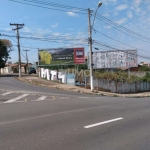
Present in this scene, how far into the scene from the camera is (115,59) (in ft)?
139

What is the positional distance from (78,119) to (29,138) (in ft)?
9.48

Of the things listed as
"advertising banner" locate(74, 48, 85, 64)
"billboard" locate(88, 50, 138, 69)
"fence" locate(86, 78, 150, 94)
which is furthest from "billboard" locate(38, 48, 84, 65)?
"fence" locate(86, 78, 150, 94)

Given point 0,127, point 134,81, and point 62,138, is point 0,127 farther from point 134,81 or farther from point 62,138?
point 134,81

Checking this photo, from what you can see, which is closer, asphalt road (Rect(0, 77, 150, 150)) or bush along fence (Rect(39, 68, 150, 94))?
asphalt road (Rect(0, 77, 150, 150))

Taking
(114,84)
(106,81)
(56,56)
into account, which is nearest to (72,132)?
(106,81)

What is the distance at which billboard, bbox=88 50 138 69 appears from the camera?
42094 mm

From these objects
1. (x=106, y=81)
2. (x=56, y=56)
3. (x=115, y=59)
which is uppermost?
(x=56, y=56)

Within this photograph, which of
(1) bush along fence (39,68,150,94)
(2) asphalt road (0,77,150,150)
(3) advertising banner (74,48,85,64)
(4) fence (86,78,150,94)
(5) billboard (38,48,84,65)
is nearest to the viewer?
(2) asphalt road (0,77,150,150)

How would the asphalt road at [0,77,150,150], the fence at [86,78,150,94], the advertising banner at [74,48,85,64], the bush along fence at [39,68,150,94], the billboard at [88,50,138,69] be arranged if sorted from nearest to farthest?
1. the asphalt road at [0,77,150,150]
2. the fence at [86,78,150,94]
3. the bush along fence at [39,68,150,94]
4. the advertising banner at [74,48,85,64]
5. the billboard at [88,50,138,69]

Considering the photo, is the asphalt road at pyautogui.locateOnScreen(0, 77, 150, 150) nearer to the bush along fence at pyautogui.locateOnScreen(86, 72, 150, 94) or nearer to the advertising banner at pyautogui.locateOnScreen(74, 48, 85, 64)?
the bush along fence at pyautogui.locateOnScreen(86, 72, 150, 94)

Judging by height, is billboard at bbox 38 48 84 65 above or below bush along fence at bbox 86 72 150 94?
above

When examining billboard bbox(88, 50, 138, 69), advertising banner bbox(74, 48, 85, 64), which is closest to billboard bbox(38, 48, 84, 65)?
advertising banner bbox(74, 48, 85, 64)

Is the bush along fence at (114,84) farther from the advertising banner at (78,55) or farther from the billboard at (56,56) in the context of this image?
the billboard at (56,56)

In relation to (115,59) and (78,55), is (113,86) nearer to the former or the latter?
(115,59)
